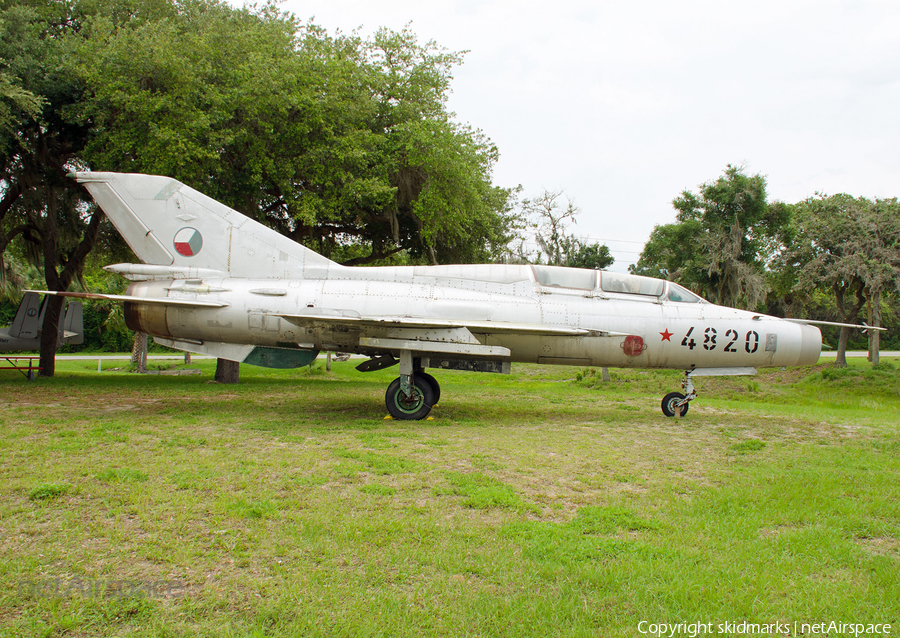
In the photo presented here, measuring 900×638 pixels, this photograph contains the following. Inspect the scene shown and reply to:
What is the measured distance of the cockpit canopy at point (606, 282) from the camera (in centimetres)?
984

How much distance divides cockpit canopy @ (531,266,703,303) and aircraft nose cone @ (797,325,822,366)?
194 centimetres

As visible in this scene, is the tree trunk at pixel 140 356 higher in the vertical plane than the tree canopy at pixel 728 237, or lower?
lower

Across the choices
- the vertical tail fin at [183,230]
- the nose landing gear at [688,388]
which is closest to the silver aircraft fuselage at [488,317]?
the nose landing gear at [688,388]

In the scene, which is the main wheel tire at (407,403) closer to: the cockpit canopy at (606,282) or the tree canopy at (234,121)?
the cockpit canopy at (606,282)

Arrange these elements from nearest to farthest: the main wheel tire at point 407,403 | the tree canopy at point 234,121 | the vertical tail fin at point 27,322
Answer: the main wheel tire at point 407,403 → the tree canopy at point 234,121 → the vertical tail fin at point 27,322

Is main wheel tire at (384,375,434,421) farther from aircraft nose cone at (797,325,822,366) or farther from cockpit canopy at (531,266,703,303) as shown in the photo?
aircraft nose cone at (797,325,822,366)

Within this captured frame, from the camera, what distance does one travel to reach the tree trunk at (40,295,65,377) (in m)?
17.1

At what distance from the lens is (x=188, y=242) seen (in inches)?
377

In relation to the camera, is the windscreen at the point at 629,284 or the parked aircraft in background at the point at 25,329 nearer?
the windscreen at the point at 629,284

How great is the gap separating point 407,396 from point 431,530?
5.34m

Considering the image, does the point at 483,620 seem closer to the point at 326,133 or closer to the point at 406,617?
the point at 406,617

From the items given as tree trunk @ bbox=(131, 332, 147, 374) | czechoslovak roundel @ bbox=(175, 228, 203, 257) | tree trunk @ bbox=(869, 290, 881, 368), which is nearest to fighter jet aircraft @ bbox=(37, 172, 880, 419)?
czechoslovak roundel @ bbox=(175, 228, 203, 257)

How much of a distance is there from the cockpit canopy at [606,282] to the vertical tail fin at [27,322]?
55.5ft

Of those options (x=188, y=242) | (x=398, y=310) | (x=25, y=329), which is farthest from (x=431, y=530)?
(x=25, y=329)
